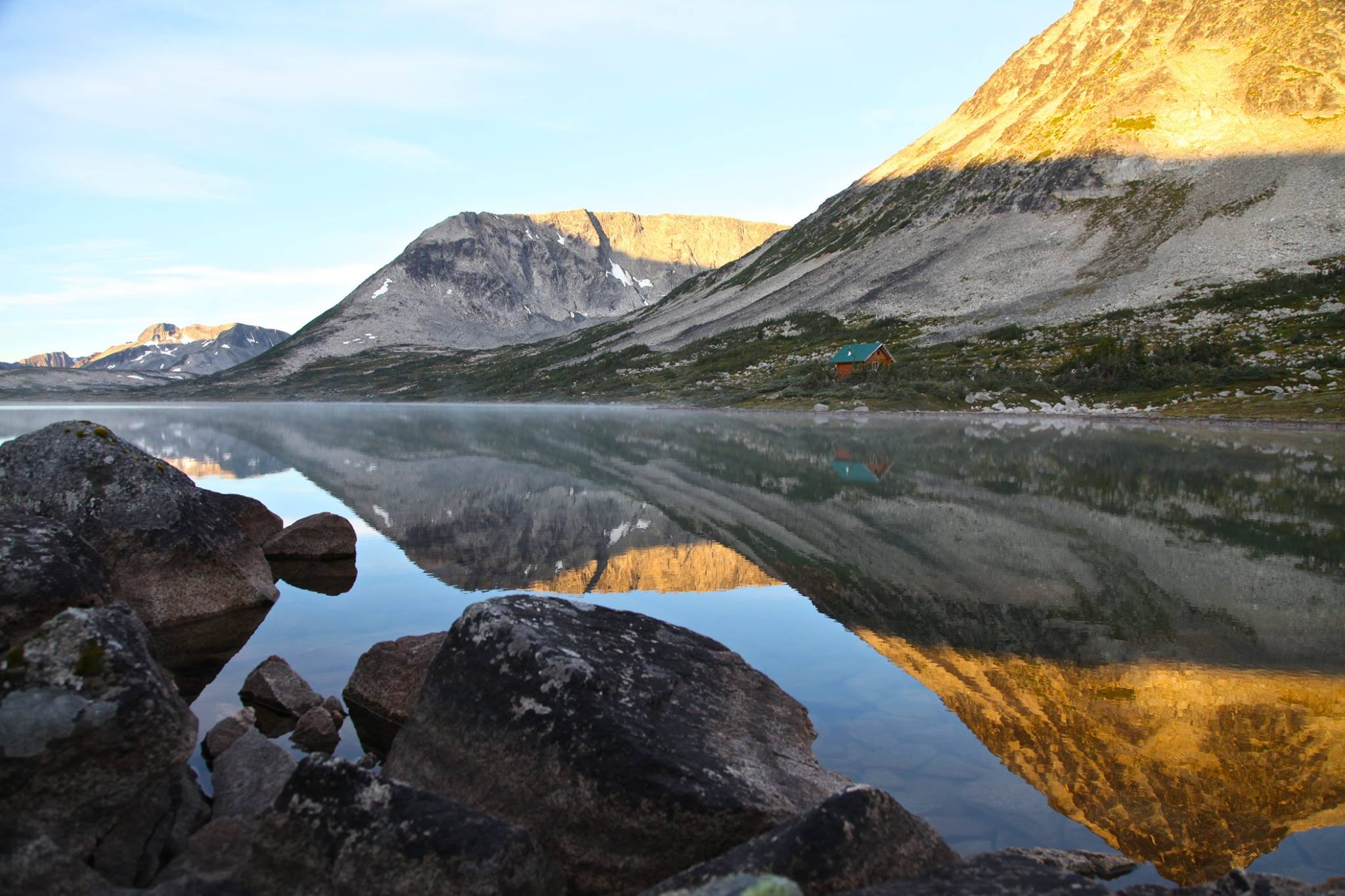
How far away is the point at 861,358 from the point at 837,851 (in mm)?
114000

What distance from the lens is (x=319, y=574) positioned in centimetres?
1945

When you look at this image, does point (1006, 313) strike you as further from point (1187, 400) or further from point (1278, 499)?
point (1278, 499)

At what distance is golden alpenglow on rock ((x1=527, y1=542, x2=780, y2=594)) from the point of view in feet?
58.9

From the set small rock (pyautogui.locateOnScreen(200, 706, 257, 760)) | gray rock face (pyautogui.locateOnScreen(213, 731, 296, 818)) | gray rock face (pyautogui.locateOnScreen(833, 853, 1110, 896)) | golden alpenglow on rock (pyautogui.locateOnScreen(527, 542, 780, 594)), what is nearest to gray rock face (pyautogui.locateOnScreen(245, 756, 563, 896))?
gray rock face (pyautogui.locateOnScreen(213, 731, 296, 818))

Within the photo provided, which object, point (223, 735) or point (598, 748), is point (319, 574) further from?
point (598, 748)

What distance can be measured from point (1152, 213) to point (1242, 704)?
14953cm

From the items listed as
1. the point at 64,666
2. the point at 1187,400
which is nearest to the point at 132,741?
the point at 64,666

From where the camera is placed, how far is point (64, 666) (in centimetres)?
654

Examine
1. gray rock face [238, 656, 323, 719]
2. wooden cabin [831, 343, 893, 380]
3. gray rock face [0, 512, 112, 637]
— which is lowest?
gray rock face [238, 656, 323, 719]

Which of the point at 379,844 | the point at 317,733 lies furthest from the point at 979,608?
the point at 379,844

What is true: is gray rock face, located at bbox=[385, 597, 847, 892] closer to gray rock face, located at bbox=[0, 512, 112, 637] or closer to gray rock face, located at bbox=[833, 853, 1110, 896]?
gray rock face, located at bbox=[833, 853, 1110, 896]

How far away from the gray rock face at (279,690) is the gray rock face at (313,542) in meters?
→ 9.55

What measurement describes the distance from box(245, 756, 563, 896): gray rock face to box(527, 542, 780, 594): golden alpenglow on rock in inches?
428

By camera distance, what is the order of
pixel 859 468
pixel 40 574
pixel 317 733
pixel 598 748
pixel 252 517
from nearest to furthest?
pixel 598 748 → pixel 317 733 → pixel 40 574 → pixel 252 517 → pixel 859 468
